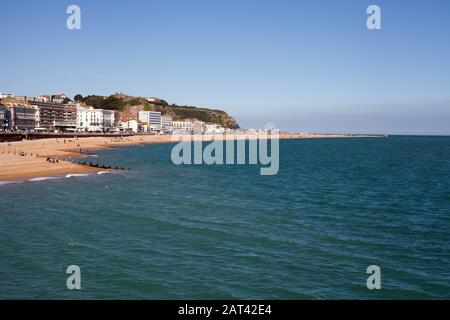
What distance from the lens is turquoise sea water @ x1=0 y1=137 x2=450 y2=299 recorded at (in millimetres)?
18703

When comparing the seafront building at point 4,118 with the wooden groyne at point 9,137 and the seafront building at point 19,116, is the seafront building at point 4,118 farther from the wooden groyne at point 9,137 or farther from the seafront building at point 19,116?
the wooden groyne at point 9,137

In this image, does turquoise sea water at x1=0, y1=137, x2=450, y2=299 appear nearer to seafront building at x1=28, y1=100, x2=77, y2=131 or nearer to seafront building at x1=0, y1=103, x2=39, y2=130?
seafront building at x1=0, y1=103, x2=39, y2=130

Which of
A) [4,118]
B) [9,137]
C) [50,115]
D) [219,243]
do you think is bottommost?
[219,243]

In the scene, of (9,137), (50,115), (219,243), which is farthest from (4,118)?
(219,243)

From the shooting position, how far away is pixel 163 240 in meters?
25.6

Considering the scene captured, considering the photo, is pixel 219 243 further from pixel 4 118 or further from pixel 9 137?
pixel 4 118

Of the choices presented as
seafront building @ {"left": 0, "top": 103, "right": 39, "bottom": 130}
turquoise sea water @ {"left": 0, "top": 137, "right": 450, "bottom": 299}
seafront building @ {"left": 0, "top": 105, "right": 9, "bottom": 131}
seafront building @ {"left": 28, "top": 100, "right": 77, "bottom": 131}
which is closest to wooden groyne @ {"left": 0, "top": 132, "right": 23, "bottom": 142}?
seafront building @ {"left": 0, "top": 105, "right": 9, "bottom": 131}

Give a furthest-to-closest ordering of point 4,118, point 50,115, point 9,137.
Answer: point 50,115 < point 4,118 < point 9,137

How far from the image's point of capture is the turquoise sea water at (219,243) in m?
18.7

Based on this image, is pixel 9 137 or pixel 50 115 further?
pixel 50 115

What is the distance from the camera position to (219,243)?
2511 centimetres

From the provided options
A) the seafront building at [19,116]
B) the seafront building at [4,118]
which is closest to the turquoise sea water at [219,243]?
the seafront building at [4,118]
